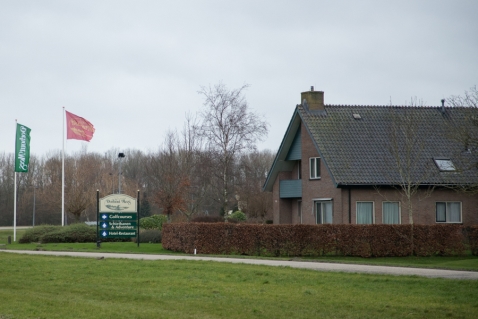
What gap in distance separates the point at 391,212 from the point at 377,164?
2798 mm

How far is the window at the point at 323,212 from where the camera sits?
38.4 m

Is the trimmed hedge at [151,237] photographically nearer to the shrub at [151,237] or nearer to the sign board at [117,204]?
the shrub at [151,237]

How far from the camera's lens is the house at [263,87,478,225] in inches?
1441

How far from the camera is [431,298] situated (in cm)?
1415

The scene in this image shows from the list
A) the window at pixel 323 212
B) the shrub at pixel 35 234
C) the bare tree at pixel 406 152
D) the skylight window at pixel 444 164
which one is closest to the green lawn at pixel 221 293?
the bare tree at pixel 406 152

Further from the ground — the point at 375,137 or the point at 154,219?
the point at 375,137

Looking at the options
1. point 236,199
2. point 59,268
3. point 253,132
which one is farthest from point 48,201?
point 59,268

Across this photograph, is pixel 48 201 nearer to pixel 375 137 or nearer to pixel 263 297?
pixel 375 137

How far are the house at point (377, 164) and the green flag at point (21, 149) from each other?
56.2 feet

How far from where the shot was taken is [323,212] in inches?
1535

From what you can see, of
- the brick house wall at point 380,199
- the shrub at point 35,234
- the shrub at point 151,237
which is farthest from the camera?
the shrub at point 35,234

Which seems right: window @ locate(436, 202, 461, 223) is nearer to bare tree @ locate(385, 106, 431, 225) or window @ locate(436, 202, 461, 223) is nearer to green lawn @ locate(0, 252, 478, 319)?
bare tree @ locate(385, 106, 431, 225)

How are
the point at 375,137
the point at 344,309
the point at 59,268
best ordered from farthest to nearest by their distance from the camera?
the point at 375,137
the point at 59,268
the point at 344,309

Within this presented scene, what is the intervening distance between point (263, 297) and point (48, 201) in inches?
2783
